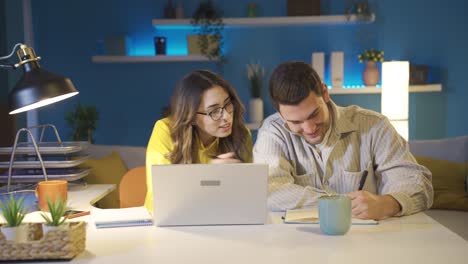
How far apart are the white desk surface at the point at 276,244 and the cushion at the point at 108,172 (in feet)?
6.17

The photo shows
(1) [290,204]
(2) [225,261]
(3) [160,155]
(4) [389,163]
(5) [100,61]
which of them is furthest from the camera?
(5) [100,61]

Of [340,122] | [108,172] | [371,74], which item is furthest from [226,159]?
[371,74]

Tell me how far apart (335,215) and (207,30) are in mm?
3843

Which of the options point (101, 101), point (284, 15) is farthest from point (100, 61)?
point (284, 15)

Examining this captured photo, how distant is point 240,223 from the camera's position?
1.93 meters

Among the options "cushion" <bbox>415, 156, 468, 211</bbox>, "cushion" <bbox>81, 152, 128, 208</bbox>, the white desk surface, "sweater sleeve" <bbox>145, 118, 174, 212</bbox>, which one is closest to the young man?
the white desk surface

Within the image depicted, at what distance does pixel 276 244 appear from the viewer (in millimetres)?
1712

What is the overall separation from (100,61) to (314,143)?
3.42 m

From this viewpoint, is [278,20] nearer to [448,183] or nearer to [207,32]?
[207,32]

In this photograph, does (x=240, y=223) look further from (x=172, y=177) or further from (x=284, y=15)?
(x=284, y=15)

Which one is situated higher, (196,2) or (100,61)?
(196,2)

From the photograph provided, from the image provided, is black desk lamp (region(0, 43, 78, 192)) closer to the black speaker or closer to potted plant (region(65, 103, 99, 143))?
potted plant (region(65, 103, 99, 143))

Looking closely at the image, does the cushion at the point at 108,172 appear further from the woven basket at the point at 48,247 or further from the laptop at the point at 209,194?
the woven basket at the point at 48,247

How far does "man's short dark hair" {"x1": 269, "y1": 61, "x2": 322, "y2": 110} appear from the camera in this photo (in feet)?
7.46
